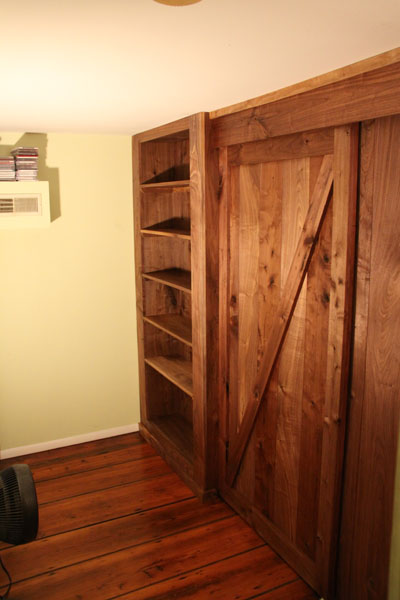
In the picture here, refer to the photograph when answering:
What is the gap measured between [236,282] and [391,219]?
117cm

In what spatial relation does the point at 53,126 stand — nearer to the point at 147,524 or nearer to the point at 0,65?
the point at 0,65

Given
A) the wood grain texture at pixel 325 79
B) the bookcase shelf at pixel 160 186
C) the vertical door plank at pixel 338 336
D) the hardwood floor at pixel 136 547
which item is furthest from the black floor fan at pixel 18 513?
the bookcase shelf at pixel 160 186

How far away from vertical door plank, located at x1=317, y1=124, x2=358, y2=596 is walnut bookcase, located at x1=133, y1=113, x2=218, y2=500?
0.99 meters

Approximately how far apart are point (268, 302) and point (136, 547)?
154 centimetres

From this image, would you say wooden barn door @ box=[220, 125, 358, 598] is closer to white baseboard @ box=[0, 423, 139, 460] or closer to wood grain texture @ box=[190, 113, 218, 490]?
wood grain texture @ box=[190, 113, 218, 490]

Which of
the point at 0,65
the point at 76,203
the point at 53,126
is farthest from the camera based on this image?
the point at 76,203

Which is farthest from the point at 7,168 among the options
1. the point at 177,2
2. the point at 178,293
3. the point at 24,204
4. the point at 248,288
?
the point at 177,2

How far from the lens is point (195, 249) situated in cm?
312

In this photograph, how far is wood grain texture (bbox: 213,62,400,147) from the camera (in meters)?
1.88

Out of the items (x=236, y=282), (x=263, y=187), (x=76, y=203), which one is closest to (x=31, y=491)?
(x=236, y=282)

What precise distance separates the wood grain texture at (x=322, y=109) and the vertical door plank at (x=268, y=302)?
0.67 ft

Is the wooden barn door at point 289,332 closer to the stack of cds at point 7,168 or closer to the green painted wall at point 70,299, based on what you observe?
the green painted wall at point 70,299

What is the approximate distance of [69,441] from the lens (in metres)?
4.16

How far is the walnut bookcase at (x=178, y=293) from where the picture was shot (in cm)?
306
